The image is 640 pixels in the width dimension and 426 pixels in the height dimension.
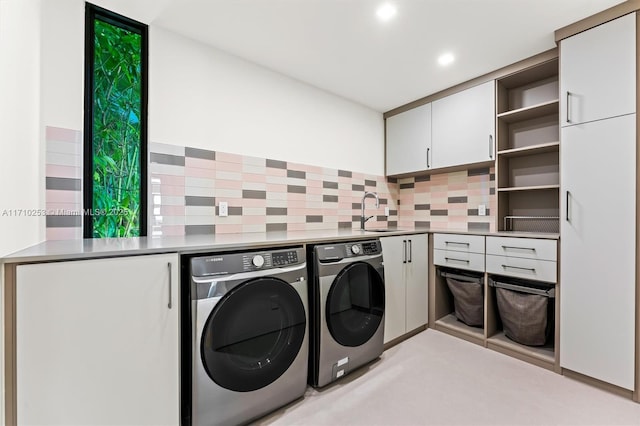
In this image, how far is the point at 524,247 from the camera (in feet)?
6.98

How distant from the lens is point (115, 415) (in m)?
1.13

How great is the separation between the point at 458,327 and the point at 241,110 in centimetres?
269

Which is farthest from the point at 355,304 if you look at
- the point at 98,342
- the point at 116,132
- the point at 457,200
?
the point at 116,132

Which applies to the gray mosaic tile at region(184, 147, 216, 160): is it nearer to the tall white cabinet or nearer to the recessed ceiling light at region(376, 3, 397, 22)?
the recessed ceiling light at region(376, 3, 397, 22)

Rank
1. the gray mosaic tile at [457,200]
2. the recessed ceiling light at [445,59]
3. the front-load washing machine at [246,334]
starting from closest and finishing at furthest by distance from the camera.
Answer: the front-load washing machine at [246,334]
the recessed ceiling light at [445,59]
the gray mosaic tile at [457,200]

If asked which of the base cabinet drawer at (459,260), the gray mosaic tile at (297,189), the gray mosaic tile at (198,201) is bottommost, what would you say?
the base cabinet drawer at (459,260)

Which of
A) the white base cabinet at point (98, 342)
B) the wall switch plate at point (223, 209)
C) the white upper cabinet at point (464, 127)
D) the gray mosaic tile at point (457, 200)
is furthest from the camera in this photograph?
the gray mosaic tile at point (457, 200)

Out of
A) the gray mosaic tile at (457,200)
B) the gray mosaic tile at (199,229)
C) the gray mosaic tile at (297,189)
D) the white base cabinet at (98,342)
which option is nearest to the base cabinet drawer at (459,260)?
the gray mosaic tile at (457,200)

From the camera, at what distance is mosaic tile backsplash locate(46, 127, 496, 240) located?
160 centimetres

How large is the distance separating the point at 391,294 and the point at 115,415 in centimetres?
189

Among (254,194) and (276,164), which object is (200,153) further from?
(276,164)

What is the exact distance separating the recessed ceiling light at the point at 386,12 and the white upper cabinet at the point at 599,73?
4.09 feet

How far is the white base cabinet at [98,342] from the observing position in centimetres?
98

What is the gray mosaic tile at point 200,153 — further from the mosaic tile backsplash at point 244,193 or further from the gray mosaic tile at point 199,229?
the gray mosaic tile at point 199,229
